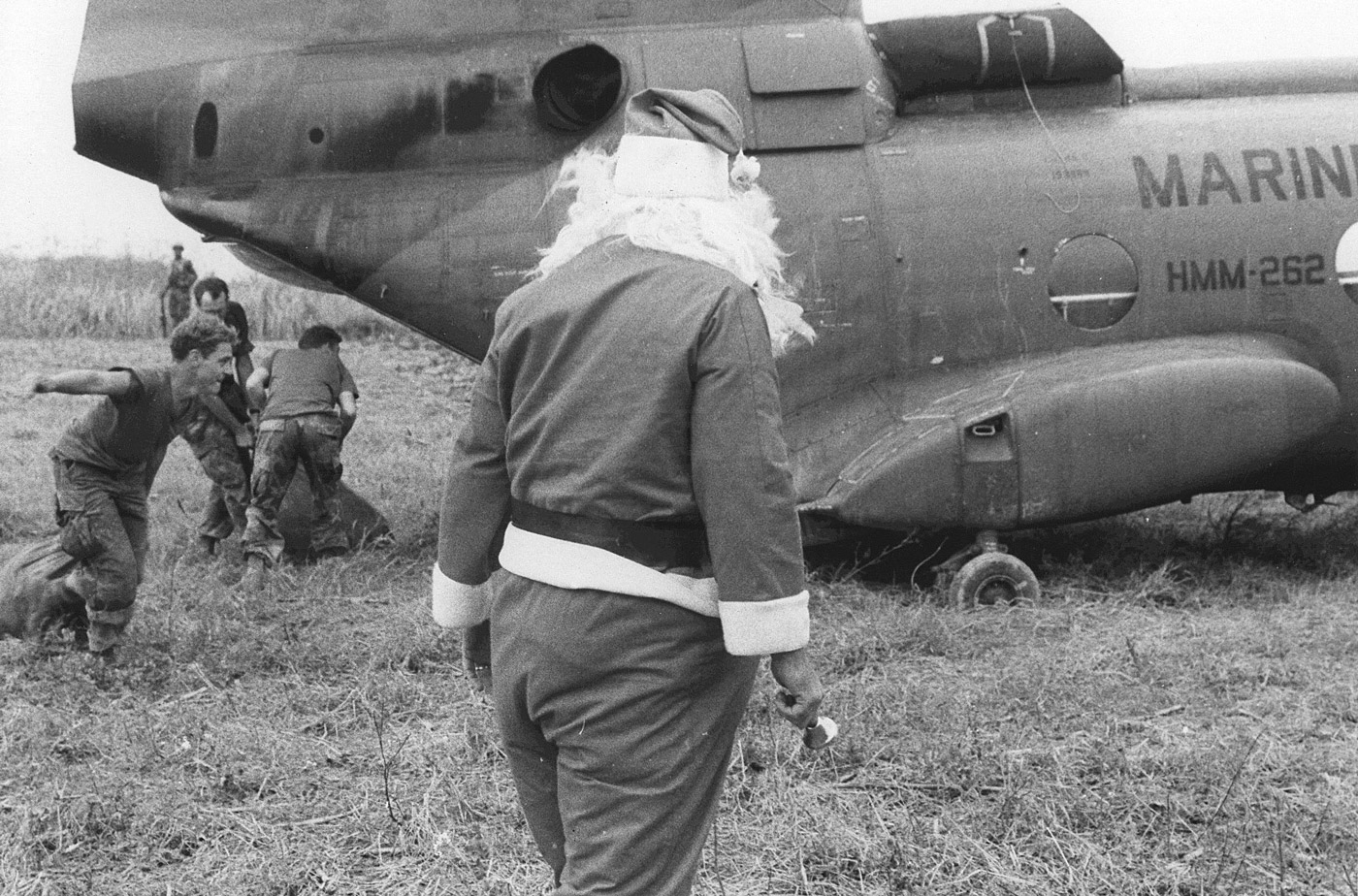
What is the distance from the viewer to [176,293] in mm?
10688

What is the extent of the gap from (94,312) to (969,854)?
8366 mm

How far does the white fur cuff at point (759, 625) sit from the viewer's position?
96.9 inches

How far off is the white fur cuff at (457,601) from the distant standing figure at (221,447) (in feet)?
12.8

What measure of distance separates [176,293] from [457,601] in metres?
8.71

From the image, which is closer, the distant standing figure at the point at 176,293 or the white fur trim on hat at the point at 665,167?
the white fur trim on hat at the point at 665,167

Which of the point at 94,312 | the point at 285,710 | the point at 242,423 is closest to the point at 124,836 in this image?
the point at 285,710

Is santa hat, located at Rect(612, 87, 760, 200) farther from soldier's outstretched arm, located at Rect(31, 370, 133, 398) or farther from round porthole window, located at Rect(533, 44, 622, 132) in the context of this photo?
round porthole window, located at Rect(533, 44, 622, 132)

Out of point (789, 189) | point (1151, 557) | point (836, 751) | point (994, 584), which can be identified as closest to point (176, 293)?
point (789, 189)

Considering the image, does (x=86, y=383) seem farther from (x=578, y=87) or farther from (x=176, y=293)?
(x=176, y=293)

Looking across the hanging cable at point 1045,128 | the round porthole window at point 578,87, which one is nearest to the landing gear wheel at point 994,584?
the hanging cable at point 1045,128

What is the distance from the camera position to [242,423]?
7.27 m

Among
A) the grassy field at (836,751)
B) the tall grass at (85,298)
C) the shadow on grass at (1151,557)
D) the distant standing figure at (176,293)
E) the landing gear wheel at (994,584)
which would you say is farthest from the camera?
the distant standing figure at (176,293)

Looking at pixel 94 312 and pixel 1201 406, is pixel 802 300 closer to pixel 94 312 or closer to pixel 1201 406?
pixel 1201 406

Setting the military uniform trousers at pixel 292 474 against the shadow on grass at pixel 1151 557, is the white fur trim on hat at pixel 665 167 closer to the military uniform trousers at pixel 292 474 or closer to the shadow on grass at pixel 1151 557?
the shadow on grass at pixel 1151 557
